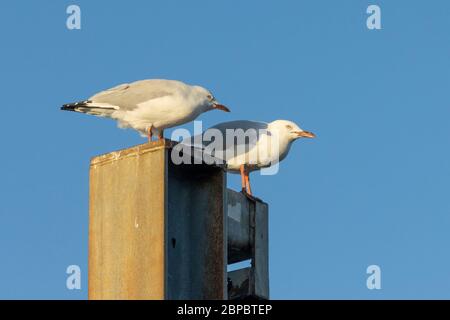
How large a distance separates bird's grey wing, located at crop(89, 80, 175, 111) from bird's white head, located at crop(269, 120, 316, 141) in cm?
243

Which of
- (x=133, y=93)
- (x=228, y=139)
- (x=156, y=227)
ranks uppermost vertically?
(x=133, y=93)

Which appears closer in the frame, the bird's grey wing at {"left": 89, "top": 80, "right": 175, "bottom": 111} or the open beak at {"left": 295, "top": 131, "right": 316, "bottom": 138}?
the bird's grey wing at {"left": 89, "top": 80, "right": 175, "bottom": 111}

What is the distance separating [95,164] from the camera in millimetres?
9227

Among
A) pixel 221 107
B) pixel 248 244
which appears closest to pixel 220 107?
pixel 221 107

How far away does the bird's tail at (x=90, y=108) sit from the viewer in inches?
570

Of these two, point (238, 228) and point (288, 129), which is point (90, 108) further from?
point (238, 228)

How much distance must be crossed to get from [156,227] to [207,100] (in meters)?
6.88

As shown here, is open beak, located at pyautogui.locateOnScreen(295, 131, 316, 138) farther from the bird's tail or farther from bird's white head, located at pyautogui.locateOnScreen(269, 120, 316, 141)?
the bird's tail

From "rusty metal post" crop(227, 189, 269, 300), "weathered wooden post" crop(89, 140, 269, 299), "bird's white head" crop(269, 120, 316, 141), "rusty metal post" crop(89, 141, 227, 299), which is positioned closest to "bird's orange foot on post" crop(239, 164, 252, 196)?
"bird's white head" crop(269, 120, 316, 141)

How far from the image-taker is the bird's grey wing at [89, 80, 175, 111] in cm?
1427

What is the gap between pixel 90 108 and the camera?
1457 centimetres

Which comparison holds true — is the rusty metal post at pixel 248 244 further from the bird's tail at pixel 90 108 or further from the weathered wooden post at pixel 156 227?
the bird's tail at pixel 90 108

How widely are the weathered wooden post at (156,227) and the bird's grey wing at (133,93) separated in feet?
16.4

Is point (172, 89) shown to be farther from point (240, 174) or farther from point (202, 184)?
point (202, 184)
